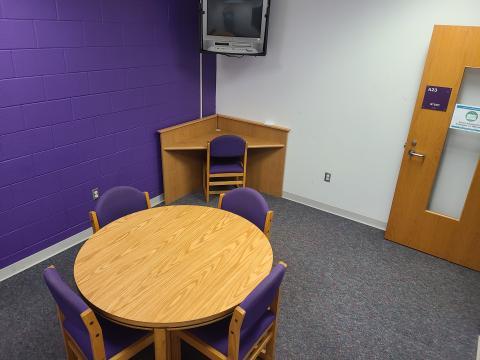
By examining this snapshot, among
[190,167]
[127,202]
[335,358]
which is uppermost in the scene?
[127,202]

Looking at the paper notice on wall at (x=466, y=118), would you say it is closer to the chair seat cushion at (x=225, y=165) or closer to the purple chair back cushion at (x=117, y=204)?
the chair seat cushion at (x=225, y=165)

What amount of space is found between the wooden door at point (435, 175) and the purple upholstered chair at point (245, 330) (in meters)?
2.01

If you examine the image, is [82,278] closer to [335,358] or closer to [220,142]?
[335,358]

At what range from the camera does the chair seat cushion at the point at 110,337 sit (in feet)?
5.74

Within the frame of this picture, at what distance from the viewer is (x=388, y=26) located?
3195mm

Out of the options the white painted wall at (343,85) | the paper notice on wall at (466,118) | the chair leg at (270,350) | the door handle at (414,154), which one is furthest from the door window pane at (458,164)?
the chair leg at (270,350)

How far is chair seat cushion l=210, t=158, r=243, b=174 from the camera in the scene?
3969 mm

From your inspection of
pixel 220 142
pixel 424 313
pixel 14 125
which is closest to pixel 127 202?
pixel 14 125

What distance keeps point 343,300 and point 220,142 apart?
1972 mm

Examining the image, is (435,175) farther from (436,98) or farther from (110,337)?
(110,337)

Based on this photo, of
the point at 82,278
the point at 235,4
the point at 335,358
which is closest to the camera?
the point at 82,278

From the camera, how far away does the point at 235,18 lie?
11.8ft

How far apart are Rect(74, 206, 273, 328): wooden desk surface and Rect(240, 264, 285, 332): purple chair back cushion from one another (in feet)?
0.33

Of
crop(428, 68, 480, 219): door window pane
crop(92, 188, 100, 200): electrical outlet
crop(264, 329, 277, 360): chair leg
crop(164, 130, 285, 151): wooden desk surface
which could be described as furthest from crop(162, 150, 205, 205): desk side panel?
crop(428, 68, 480, 219): door window pane
